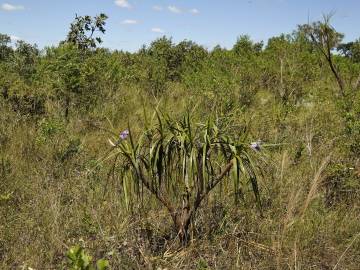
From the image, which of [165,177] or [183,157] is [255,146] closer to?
[183,157]

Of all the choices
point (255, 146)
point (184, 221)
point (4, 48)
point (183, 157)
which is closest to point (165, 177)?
point (183, 157)

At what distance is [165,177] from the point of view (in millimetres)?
2748

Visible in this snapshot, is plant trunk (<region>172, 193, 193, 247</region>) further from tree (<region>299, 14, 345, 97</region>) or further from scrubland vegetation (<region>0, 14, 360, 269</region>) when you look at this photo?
tree (<region>299, 14, 345, 97</region>)

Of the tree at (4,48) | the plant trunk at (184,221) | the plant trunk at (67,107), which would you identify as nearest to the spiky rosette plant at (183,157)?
the plant trunk at (184,221)

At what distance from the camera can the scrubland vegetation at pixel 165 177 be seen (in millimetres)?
2740

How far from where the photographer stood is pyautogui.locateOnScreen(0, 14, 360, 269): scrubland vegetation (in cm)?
274

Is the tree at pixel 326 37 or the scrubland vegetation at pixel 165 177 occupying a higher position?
the tree at pixel 326 37

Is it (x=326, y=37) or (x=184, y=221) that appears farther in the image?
(x=326, y=37)

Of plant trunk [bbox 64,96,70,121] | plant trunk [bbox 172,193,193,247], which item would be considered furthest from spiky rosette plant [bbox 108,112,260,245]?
plant trunk [bbox 64,96,70,121]

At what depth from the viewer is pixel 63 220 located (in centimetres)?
313

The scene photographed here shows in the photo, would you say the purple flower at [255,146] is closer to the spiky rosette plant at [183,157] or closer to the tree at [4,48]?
the spiky rosette plant at [183,157]

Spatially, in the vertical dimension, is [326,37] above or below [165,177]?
above

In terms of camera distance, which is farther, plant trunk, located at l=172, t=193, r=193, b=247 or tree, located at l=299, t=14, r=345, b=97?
tree, located at l=299, t=14, r=345, b=97

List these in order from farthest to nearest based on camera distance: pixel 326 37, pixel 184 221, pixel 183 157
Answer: pixel 326 37
pixel 184 221
pixel 183 157
